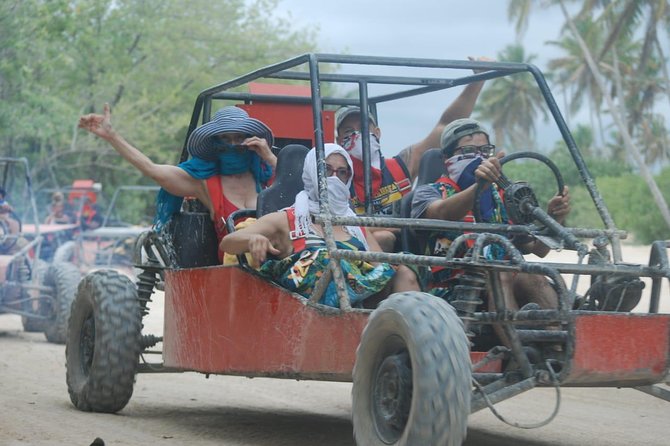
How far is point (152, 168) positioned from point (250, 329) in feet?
4.76

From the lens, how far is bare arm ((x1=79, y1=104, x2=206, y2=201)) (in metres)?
7.37

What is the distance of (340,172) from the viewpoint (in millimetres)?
6414

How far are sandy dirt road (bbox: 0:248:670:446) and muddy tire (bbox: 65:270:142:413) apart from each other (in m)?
0.12

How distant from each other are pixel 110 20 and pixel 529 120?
57.5 meters

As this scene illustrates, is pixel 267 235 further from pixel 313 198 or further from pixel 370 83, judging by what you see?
pixel 370 83

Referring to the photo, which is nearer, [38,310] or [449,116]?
[449,116]

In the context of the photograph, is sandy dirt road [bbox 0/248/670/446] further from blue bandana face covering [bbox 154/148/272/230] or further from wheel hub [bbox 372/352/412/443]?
wheel hub [bbox 372/352/412/443]

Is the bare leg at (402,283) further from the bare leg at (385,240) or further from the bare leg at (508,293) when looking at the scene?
the bare leg at (385,240)

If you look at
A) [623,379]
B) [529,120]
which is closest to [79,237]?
[623,379]

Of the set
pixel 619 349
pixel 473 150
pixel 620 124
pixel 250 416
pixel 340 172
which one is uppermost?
pixel 620 124

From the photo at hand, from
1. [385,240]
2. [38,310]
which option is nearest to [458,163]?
[385,240]

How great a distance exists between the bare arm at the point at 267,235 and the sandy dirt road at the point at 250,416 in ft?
3.42

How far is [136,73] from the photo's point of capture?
37.3 metres

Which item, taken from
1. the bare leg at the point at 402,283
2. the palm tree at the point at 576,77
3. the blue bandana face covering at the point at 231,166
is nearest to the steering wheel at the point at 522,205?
the bare leg at the point at 402,283
